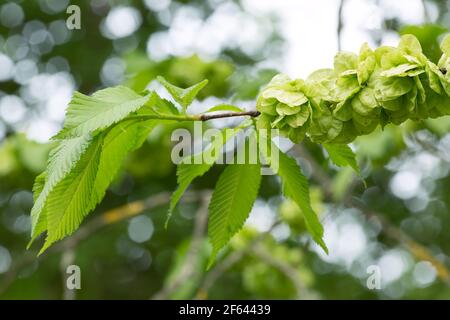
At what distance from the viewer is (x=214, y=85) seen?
5.16 m

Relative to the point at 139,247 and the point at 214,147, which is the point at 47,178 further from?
the point at 139,247

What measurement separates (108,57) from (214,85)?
4686 millimetres

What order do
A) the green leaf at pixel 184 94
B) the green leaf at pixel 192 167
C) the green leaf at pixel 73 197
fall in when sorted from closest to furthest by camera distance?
the green leaf at pixel 73 197 → the green leaf at pixel 184 94 → the green leaf at pixel 192 167

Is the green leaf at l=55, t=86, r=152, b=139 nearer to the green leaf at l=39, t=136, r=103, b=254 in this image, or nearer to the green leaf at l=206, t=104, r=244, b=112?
the green leaf at l=39, t=136, r=103, b=254

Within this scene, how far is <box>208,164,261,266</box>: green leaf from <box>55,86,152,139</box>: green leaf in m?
0.45

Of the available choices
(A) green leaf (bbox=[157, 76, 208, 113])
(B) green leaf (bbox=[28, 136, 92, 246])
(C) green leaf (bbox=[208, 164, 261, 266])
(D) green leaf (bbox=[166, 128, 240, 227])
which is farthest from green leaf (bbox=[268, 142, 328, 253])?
(B) green leaf (bbox=[28, 136, 92, 246])

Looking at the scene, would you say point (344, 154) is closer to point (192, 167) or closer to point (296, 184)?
point (296, 184)

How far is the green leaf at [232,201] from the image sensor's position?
2.16 meters

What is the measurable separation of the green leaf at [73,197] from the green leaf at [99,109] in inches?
2.8

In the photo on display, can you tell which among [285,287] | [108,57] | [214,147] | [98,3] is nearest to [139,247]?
[108,57]

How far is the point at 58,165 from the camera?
69.0 inches

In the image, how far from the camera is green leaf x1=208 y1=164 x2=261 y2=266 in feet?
7.09

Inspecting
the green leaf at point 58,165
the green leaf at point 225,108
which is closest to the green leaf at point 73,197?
the green leaf at point 58,165

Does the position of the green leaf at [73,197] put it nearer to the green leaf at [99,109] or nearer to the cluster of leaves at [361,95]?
the green leaf at [99,109]
